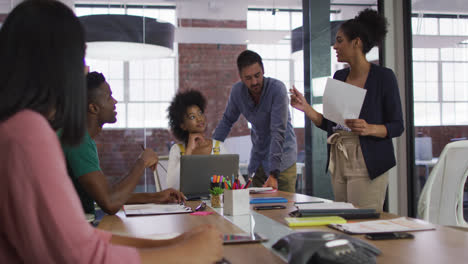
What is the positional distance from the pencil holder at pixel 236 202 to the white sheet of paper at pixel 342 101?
79 cm

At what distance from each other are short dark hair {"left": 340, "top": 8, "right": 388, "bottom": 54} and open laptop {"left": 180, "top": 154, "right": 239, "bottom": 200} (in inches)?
37.4

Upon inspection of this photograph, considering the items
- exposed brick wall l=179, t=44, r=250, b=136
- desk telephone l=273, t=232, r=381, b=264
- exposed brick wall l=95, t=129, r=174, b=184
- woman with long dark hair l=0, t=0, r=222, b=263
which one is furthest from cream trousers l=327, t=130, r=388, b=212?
exposed brick wall l=95, t=129, r=174, b=184

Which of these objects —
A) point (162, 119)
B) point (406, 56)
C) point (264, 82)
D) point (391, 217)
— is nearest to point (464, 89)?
point (406, 56)

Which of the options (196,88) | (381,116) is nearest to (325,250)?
(381,116)

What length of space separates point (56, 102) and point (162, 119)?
151 inches

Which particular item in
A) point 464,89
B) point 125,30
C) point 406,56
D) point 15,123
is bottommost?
point 15,123

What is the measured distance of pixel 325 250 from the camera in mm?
879

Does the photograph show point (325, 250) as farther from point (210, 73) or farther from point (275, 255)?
point (210, 73)

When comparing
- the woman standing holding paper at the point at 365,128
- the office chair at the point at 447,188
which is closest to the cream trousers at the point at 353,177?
the woman standing holding paper at the point at 365,128

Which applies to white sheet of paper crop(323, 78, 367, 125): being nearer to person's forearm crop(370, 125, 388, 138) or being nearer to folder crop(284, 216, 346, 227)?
person's forearm crop(370, 125, 388, 138)

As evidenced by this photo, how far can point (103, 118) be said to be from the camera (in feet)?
7.24

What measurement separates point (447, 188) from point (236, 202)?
110 cm

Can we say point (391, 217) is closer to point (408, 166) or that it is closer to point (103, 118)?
point (103, 118)

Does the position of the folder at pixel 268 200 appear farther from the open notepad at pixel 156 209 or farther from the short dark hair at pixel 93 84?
the short dark hair at pixel 93 84
